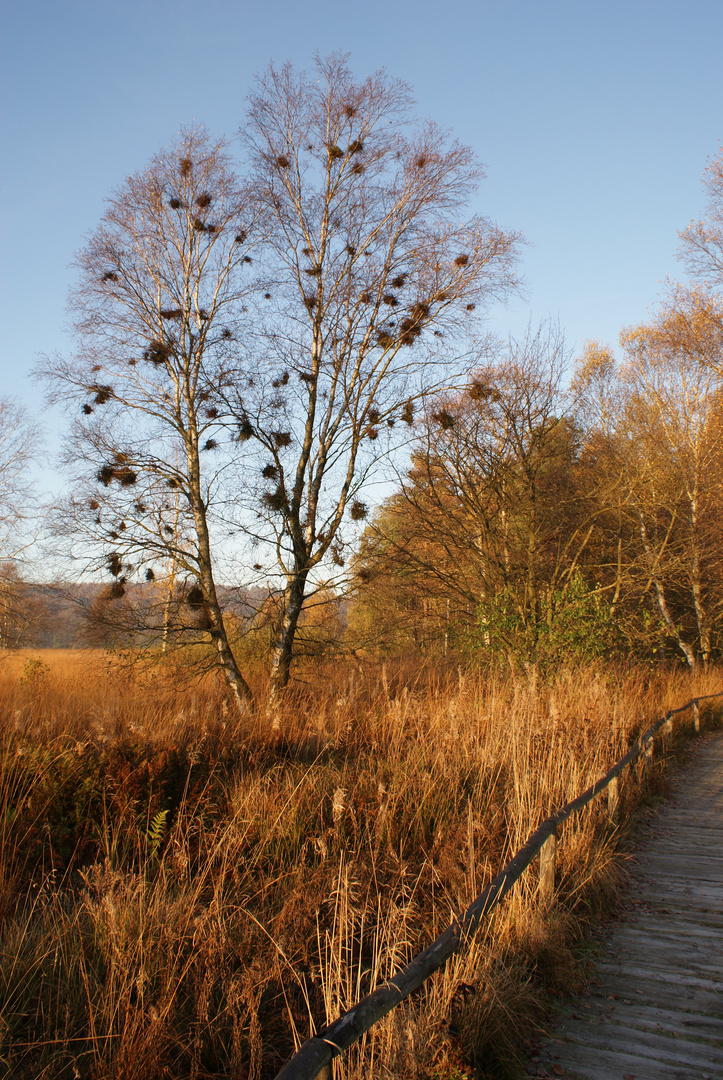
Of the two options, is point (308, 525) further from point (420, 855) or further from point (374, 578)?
point (420, 855)

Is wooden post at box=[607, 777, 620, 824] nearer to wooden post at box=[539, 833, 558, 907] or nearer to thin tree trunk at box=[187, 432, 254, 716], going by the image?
wooden post at box=[539, 833, 558, 907]

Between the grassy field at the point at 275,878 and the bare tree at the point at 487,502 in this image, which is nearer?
the grassy field at the point at 275,878

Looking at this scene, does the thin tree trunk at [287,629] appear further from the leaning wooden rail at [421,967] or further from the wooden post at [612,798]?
the leaning wooden rail at [421,967]

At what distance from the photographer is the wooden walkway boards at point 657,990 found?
296 centimetres

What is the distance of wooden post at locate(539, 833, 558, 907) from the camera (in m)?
4.18

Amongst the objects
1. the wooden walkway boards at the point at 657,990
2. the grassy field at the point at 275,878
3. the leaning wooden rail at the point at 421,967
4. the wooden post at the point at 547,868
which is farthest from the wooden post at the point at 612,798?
the wooden post at the point at 547,868

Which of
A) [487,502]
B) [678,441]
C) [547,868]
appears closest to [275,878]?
[547,868]

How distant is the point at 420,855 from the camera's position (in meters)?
4.98

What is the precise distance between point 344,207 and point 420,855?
1122 cm

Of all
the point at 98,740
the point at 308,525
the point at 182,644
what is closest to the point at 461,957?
the point at 98,740

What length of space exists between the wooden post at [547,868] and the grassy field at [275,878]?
0.40 ft

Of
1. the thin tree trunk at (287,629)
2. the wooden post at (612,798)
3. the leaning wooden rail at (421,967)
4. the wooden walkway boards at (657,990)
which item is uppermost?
the thin tree trunk at (287,629)

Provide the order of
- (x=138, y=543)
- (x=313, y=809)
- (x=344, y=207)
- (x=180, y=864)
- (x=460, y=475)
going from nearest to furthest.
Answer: (x=180, y=864) → (x=313, y=809) → (x=138, y=543) → (x=344, y=207) → (x=460, y=475)

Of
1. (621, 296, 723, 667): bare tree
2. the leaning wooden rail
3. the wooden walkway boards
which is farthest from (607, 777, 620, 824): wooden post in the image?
(621, 296, 723, 667): bare tree
